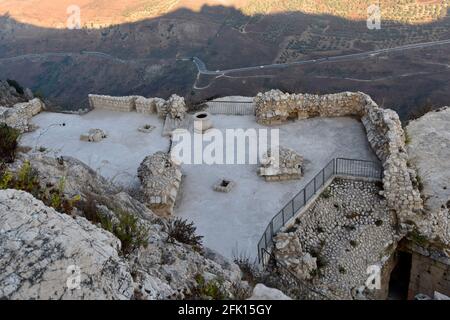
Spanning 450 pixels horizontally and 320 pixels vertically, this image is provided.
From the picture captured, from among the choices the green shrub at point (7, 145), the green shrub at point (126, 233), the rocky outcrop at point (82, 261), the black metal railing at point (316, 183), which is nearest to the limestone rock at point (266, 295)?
the rocky outcrop at point (82, 261)

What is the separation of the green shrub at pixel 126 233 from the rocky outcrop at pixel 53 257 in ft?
1.34

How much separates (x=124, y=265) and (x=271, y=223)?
5.91 m

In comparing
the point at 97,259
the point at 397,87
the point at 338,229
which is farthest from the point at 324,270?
the point at 397,87

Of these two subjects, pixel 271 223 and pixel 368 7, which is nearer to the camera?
pixel 271 223

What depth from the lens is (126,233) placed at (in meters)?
7.22

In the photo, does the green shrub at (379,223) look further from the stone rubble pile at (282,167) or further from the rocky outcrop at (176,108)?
the rocky outcrop at (176,108)

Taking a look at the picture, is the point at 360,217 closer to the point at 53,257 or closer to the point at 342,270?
the point at 342,270

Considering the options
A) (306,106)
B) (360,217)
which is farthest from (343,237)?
(306,106)

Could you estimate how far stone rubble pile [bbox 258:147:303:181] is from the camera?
13955mm

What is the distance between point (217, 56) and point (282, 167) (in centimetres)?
6587

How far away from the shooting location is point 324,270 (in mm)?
11453

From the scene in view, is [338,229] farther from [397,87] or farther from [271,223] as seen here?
[397,87]

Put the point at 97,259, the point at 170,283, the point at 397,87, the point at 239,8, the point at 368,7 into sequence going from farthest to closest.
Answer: the point at 239,8
the point at 368,7
the point at 397,87
the point at 170,283
the point at 97,259
